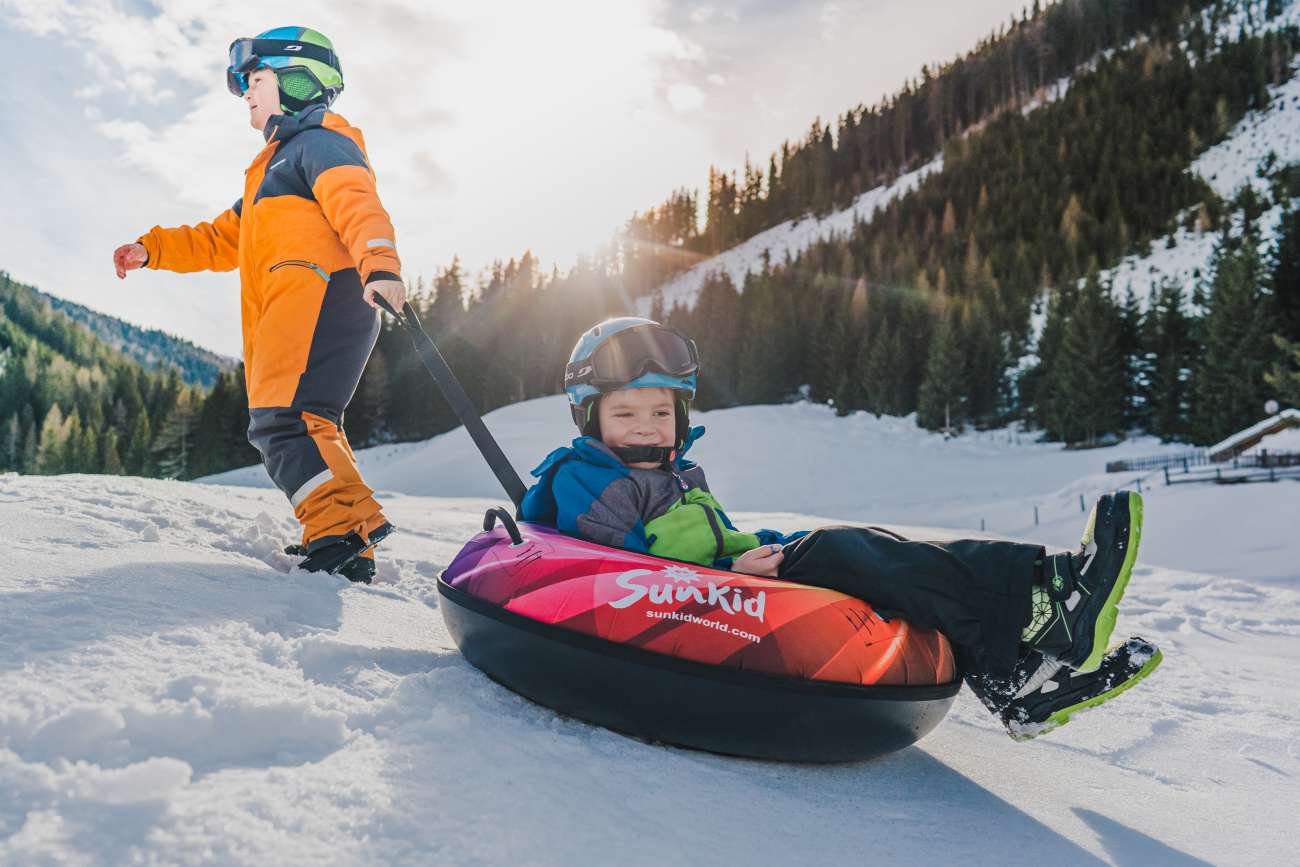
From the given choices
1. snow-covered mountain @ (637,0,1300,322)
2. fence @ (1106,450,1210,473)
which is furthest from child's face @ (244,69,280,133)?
snow-covered mountain @ (637,0,1300,322)

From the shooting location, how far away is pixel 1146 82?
6381 centimetres

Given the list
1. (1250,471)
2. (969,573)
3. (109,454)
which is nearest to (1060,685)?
(969,573)

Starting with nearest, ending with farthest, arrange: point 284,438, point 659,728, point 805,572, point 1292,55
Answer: point 659,728
point 805,572
point 284,438
point 1292,55

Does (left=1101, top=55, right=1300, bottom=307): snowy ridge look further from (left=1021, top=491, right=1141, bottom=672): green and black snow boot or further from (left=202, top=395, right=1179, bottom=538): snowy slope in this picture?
(left=1021, top=491, right=1141, bottom=672): green and black snow boot

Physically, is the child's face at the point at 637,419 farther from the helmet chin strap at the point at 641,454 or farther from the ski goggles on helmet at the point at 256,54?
the ski goggles on helmet at the point at 256,54

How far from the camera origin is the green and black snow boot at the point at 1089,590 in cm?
195

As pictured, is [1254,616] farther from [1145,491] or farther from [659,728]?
[1145,491]

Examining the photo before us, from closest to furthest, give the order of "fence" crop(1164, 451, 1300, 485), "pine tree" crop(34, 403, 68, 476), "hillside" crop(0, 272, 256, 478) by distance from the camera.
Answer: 1. "fence" crop(1164, 451, 1300, 485)
2. "hillside" crop(0, 272, 256, 478)
3. "pine tree" crop(34, 403, 68, 476)

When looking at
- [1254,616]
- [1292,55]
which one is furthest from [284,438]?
[1292,55]

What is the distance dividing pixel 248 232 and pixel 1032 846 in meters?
3.69

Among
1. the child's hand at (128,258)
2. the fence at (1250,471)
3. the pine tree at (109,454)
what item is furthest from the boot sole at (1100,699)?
the pine tree at (109,454)

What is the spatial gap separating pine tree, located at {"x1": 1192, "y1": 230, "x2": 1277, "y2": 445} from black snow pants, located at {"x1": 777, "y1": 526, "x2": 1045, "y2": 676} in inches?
1290

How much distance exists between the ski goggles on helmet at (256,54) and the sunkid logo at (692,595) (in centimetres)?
307

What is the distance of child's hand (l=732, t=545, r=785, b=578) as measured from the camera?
230 centimetres
